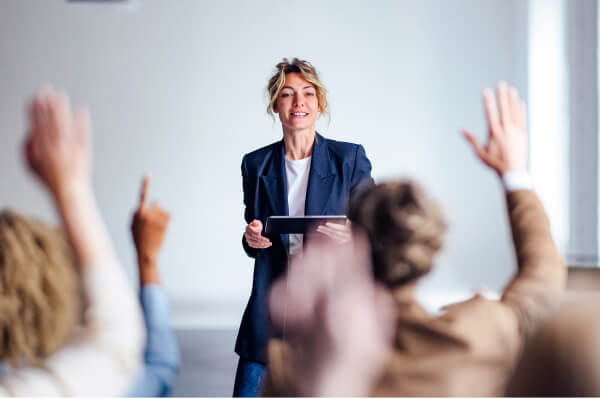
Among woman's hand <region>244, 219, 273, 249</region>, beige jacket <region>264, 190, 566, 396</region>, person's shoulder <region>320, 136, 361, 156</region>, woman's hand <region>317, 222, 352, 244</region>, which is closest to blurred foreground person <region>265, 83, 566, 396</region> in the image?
beige jacket <region>264, 190, 566, 396</region>

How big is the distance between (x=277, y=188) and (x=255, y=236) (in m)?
0.21

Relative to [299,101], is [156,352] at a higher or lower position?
lower

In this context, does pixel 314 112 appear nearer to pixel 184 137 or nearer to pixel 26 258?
pixel 26 258

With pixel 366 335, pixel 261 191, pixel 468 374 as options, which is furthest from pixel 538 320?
pixel 261 191

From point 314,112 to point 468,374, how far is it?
1398 mm

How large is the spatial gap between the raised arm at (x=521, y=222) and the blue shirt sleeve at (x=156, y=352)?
58cm

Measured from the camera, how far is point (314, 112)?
82.1 inches

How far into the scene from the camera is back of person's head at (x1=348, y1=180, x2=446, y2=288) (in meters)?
0.85

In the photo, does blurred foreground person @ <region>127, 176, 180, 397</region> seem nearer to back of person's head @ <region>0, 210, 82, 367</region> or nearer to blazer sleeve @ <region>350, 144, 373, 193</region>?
back of person's head @ <region>0, 210, 82, 367</region>

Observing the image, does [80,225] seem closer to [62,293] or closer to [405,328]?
[62,293]

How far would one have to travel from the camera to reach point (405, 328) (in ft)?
2.76

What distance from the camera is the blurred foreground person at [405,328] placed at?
31.9 inches

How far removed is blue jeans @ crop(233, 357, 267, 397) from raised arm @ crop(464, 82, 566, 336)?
111cm

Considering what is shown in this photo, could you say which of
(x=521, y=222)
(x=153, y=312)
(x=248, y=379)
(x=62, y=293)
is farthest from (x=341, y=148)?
(x=62, y=293)
